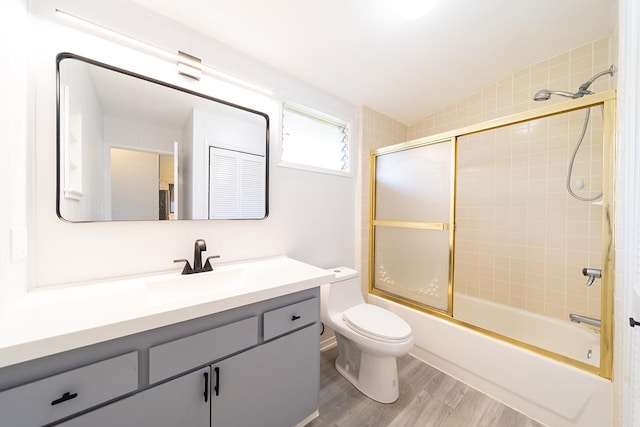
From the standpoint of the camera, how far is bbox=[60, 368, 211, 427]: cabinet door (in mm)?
718

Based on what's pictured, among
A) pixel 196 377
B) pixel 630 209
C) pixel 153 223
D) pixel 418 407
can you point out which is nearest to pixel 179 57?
pixel 153 223

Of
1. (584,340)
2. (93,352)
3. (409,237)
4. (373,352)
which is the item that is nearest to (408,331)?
(373,352)

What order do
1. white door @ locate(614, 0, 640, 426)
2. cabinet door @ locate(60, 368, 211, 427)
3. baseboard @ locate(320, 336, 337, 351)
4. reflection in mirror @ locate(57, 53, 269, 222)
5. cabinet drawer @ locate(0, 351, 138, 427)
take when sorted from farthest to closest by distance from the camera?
baseboard @ locate(320, 336, 337, 351), reflection in mirror @ locate(57, 53, 269, 222), white door @ locate(614, 0, 640, 426), cabinet door @ locate(60, 368, 211, 427), cabinet drawer @ locate(0, 351, 138, 427)

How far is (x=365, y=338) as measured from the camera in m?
1.49

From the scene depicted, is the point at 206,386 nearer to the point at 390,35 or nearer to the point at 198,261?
the point at 198,261

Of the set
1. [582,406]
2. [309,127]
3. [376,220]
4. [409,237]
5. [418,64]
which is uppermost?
[418,64]

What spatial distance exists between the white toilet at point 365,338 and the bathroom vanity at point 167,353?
0.41m

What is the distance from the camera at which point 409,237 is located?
82.6 inches

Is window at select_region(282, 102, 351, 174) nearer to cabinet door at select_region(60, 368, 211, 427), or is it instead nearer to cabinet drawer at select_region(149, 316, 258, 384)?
cabinet drawer at select_region(149, 316, 258, 384)

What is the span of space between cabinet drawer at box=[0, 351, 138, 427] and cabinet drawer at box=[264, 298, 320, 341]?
0.48m

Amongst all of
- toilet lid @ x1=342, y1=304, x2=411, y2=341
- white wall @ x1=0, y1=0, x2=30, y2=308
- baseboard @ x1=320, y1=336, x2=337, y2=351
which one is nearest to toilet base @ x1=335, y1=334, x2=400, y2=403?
toilet lid @ x1=342, y1=304, x2=411, y2=341

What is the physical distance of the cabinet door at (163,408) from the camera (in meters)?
0.72

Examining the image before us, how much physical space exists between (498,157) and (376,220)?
1.30 m

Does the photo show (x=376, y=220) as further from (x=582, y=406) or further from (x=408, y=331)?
(x=582, y=406)
